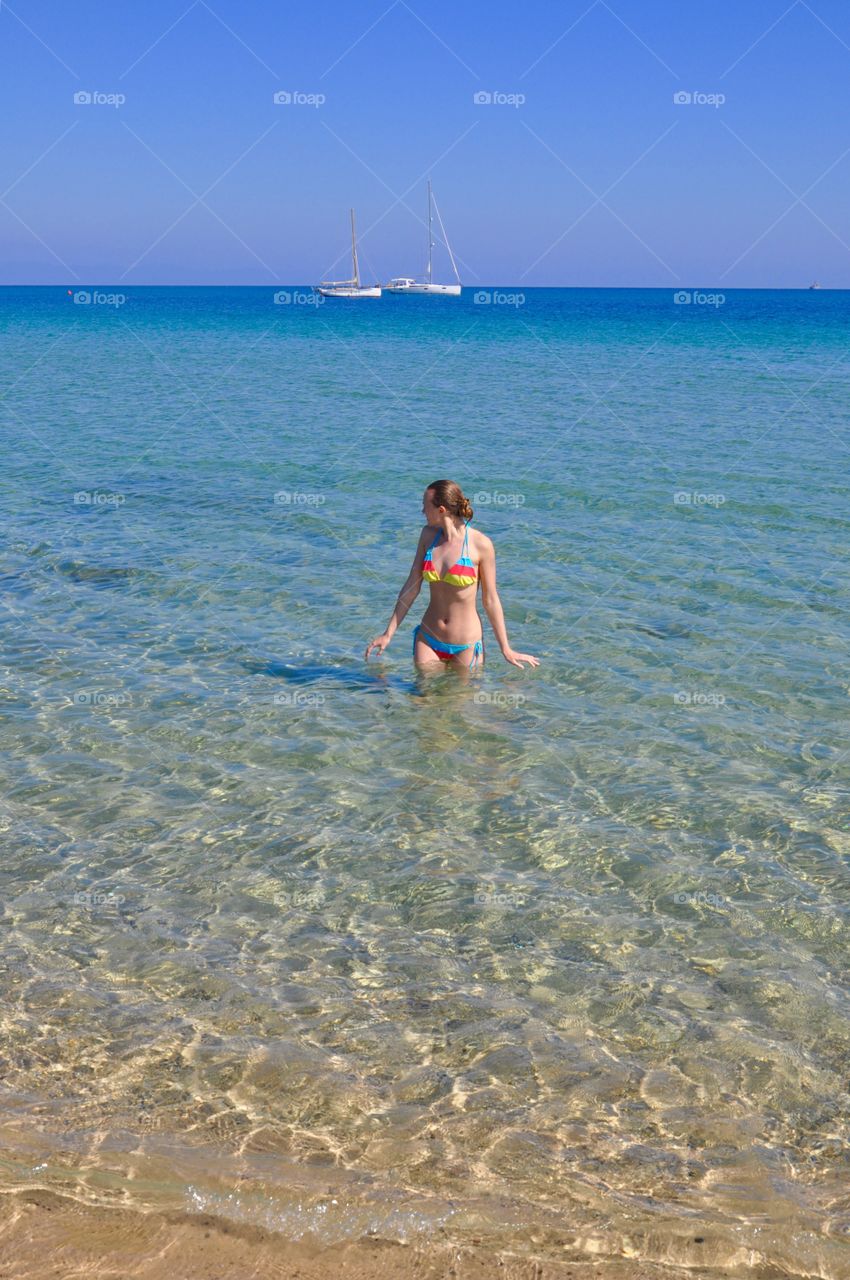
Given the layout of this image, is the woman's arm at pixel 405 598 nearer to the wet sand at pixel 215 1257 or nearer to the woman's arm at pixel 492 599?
the woman's arm at pixel 492 599

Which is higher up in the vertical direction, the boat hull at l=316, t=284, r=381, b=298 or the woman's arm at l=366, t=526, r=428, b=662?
the boat hull at l=316, t=284, r=381, b=298

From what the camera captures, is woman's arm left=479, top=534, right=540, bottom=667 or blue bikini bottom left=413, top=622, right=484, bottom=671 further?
blue bikini bottom left=413, top=622, right=484, bottom=671

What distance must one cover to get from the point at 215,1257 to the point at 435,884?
2.94m

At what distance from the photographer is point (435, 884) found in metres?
6.38

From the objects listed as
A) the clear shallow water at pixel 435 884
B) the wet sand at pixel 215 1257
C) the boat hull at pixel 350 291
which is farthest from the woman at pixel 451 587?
the boat hull at pixel 350 291

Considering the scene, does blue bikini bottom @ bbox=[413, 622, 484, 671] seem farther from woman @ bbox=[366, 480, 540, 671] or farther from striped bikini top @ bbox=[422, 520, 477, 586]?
striped bikini top @ bbox=[422, 520, 477, 586]

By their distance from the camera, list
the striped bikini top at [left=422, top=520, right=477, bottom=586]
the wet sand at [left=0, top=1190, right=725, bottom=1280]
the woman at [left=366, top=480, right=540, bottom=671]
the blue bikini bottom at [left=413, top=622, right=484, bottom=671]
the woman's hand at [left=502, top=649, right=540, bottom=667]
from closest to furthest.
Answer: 1. the wet sand at [left=0, top=1190, right=725, bottom=1280]
2. the woman at [left=366, top=480, right=540, bottom=671]
3. the striped bikini top at [left=422, top=520, right=477, bottom=586]
4. the woman's hand at [left=502, top=649, right=540, bottom=667]
5. the blue bikini bottom at [left=413, top=622, right=484, bottom=671]

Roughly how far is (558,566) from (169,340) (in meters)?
52.9

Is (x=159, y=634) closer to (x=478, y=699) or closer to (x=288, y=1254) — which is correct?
(x=478, y=699)

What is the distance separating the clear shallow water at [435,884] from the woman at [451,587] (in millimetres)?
448

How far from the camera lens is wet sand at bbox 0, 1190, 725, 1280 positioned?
3.53m

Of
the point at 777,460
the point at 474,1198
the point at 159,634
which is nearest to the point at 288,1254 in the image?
the point at 474,1198

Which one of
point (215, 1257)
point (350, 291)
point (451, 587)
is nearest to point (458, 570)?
point (451, 587)

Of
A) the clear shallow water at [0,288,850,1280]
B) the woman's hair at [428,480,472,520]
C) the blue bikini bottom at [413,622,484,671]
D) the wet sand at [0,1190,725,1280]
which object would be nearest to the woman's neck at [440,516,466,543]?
the woman's hair at [428,480,472,520]
